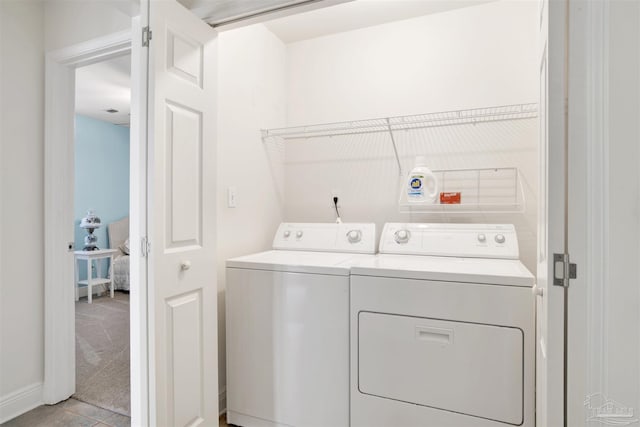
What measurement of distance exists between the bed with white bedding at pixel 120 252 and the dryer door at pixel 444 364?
4168mm

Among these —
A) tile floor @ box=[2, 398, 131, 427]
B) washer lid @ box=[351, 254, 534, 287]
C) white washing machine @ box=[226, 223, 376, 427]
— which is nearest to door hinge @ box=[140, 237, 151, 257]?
white washing machine @ box=[226, 223, 376, 427]

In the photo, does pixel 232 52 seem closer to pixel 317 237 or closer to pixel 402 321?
pixel 317 237

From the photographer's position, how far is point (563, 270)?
2.83 ft

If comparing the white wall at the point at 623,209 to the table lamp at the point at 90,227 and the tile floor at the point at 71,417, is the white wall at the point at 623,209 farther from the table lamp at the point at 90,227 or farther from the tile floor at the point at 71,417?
the table lamp at the point at 90,227

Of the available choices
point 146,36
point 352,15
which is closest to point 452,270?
point 146,36

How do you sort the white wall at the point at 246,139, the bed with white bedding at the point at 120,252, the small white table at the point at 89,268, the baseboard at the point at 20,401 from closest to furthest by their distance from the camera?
the baseboard at the point at 20,401
the white wall at the point at 246,139
the small white table at the point at 89,268
the bed with white bedding at the point at 120,252

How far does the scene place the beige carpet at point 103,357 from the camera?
2.08 meters

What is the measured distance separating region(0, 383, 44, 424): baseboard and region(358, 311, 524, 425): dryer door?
1804mm

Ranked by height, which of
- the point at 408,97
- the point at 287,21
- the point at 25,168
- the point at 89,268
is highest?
the point at 287,21

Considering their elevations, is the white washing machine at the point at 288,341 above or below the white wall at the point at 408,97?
below

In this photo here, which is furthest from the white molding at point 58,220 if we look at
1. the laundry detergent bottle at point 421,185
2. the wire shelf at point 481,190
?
the wire shelf at point 481,190

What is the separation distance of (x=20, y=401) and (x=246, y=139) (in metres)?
1.87

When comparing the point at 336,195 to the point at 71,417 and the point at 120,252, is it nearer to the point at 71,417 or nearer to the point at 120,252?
the point at 71,417

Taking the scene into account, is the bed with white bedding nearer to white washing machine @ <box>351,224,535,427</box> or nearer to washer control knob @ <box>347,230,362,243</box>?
washer control knob @ <box>347,230,362,243</box>
